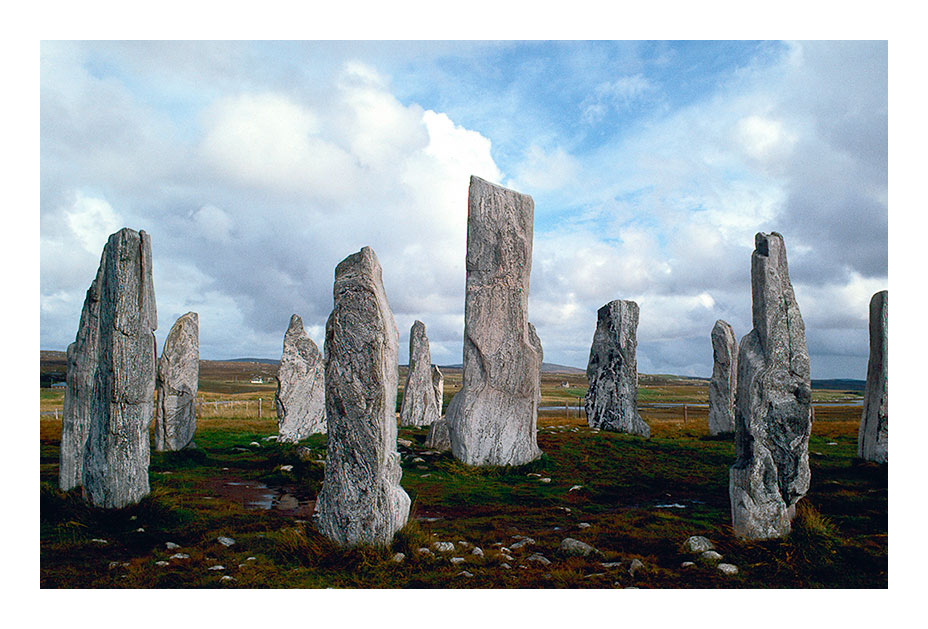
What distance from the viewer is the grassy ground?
22.0 feet

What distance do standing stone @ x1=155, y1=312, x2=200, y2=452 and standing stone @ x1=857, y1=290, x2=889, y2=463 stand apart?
1600cm

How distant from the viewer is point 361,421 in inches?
287

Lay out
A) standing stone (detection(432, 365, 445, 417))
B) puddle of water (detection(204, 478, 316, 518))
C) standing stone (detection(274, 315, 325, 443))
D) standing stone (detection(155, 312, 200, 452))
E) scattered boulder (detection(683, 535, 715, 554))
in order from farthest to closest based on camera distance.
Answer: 1. standing stone (detection(432, 365, 445, 417))
2. standing stone (detection(274, 315, 325, 443))
3. standing stone (detection(155, 312, 200, 452))
4. puddle of water (detection(204, 478, 316, 518))
5. scattered boulder (detection(683, 535, 715, 554))

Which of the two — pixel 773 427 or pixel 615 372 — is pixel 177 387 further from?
pixel 773 427

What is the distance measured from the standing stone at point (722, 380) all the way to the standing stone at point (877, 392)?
238 inches

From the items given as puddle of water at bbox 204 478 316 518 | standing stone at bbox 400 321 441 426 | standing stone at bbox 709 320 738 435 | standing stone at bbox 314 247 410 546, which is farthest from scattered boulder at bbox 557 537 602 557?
standing stone at bbox 400 321 441 426

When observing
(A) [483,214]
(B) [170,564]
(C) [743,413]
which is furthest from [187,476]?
(C) [743,413]

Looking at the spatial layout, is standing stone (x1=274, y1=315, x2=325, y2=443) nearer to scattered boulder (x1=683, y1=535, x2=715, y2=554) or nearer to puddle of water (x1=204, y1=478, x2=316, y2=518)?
puddle of water (x1=204, y1=478, x2=316, y2=518)

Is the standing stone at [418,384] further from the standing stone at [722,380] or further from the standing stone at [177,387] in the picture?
the standing stone at [722,380]

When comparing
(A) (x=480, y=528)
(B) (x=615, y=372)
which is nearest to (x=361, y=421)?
(A) (x=480, y=528)

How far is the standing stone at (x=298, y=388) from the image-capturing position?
17984 mm

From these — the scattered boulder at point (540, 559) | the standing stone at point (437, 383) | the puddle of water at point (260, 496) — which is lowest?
the puddle of water at point (260, 496)

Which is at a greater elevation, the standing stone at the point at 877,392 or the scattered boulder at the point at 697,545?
the standing stone at the point at 877,392

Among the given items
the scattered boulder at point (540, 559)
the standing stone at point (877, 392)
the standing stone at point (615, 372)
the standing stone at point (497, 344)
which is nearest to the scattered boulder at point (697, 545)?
the scattered boulder at point (540, 559)
